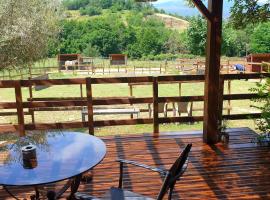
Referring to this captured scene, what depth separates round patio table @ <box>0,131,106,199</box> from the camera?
1918 mm

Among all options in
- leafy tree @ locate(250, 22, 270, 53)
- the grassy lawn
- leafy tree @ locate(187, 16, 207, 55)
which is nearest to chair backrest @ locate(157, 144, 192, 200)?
the grassy lawn

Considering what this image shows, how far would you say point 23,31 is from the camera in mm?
8664

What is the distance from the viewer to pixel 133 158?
12.3 feet

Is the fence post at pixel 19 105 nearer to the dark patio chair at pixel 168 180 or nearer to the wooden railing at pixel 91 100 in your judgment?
the wooden railing at pixel 91 100

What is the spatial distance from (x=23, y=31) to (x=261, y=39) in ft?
66.0

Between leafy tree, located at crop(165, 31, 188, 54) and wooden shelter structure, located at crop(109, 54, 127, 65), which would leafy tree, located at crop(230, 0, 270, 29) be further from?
leafy tree, located at crop(165, 31, 188, 54)

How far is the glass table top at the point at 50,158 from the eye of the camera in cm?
192

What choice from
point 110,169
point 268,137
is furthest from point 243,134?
point 110,169

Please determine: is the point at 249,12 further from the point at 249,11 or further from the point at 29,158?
the point at 29,158

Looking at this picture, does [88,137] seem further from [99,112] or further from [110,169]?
[99,112]

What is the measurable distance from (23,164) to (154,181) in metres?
1.47

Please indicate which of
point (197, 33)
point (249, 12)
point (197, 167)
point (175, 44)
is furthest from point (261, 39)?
point (197, 167)

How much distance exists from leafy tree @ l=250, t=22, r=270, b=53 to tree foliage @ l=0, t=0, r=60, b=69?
58.6 ft

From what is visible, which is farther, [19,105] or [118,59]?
[118,59]
